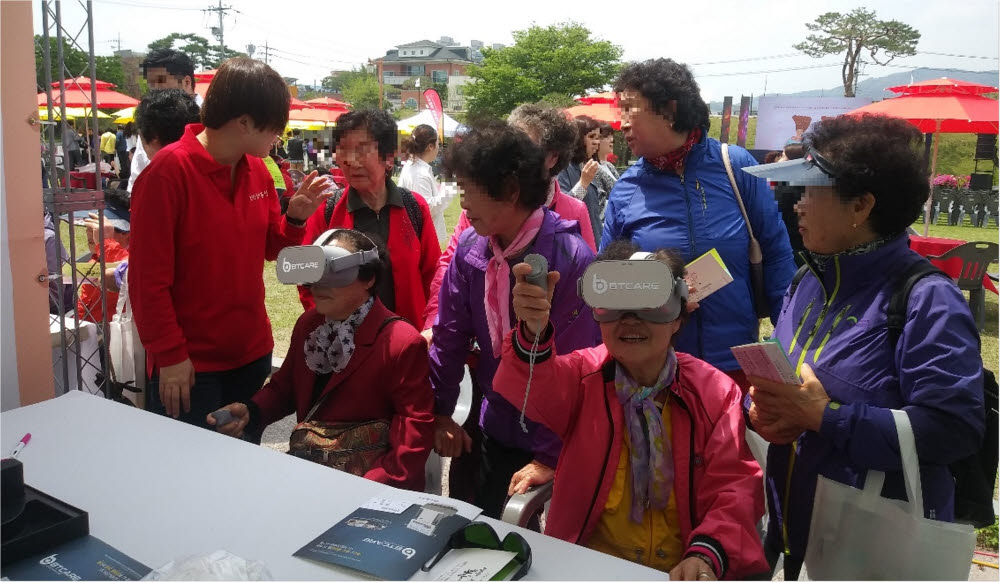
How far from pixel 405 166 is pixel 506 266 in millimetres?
4738

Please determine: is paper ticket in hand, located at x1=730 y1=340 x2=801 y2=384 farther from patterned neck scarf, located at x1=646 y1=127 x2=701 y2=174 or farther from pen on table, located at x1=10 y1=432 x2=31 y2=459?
pen on table, located at x1=10 y1=432 x2=31 y2=459

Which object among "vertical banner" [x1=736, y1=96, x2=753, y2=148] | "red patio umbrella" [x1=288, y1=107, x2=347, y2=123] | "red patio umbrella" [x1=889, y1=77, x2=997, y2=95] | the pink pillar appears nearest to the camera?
the pink pillar

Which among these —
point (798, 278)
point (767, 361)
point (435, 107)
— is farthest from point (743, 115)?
point (767, 361)

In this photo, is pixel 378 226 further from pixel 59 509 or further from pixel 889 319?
pixel 889 319

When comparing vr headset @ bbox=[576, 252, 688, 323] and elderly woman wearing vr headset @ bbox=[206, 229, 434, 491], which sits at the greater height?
vr headset @ bbox=[576, 252, 688, 323]

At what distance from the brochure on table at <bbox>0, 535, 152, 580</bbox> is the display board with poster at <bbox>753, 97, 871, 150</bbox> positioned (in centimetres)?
1077

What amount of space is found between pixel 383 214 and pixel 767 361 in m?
1.86

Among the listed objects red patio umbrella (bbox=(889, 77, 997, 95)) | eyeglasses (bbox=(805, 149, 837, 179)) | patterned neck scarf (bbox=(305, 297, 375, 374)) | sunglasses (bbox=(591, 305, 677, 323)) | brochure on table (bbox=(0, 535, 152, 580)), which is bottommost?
brochure on table (bbox=(0, 535, 152, 580))

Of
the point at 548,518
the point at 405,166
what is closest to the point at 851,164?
the point at 548,518

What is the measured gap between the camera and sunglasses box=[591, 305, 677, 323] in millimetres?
1656

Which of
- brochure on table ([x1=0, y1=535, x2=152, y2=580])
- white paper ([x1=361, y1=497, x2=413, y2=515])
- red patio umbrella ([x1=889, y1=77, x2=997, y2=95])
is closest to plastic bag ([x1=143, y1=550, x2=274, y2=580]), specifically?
brochure on table ([x1=0, y1=535, x2=152, y2=580])

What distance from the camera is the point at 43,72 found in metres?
2.74

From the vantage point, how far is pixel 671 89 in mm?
2535

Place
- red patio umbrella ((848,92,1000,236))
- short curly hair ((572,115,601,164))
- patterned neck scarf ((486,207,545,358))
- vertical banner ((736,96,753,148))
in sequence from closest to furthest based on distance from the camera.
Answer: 1. patterned neck scarf ((486,207,545,358))
2. short curly hair ((572,115,601,164))
3. red patio umbrella ((848,92,1000,236))
4. vertical banner ((736,96,753,148))
